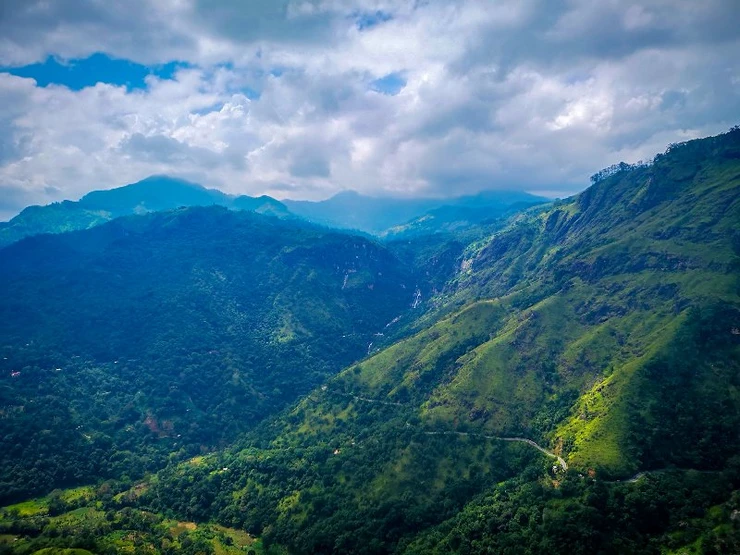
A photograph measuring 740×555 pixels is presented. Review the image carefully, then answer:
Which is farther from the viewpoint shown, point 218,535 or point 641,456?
point 218,535

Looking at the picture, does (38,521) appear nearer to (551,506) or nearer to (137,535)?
(137,535)

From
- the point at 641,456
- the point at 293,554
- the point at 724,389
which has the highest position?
the point at 724,389

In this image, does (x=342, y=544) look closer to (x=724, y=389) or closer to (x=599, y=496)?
(x=599, y=496)

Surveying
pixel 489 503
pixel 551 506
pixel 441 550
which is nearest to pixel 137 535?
pixel 441 550

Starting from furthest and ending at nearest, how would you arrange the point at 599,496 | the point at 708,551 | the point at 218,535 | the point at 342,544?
the point at 218,535, the point at 342,544, the point at 599,496, the point at 708,551

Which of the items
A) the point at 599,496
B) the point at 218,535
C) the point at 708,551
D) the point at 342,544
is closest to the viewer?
the point at 708,551

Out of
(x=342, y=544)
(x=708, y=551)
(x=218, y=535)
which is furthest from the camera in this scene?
(x=218, y=535)

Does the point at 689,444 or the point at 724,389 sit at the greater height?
the point at 724,389

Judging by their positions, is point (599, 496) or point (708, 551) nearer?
point (708, 551)

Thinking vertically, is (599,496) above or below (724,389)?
below

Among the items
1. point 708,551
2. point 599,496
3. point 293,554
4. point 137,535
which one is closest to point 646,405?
point 599,496
